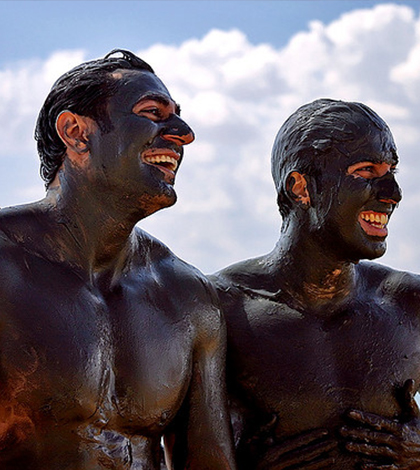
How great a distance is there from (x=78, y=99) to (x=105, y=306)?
88 centimetres

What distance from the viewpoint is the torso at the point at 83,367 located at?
396 cm

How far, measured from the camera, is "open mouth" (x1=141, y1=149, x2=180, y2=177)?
4.31 metres

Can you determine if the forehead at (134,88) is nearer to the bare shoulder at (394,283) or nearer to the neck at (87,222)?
the neck at (87,222)

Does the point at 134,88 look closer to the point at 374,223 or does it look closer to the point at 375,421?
the point at 374,223

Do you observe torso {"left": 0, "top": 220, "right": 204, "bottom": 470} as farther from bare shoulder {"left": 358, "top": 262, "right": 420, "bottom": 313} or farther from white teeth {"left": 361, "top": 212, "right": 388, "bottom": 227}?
bare shoulder {"left": 358, "top": 262, "right": 420, "bottom": 313}

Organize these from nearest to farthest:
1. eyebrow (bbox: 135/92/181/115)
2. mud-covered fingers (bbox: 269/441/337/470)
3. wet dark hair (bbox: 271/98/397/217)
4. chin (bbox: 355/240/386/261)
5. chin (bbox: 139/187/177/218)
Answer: chin (bbox: 139/187/177/218) < eyebrow (bbox: 135/92/181/115) < mud-covered fingers (bbox: 269/441/337/470) < chin (bbox: 355/240/386/261) < wet dark hair (bbox: 271/98/397/217)

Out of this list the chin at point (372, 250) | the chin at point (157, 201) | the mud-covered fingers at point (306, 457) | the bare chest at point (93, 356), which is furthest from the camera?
the chin at point (372, 250)

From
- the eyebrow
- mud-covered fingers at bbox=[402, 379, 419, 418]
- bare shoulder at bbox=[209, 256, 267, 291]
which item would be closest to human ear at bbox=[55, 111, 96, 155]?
the eyebrow

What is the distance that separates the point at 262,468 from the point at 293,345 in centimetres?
59

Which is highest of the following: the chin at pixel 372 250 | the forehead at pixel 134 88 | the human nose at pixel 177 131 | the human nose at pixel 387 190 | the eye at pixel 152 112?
the forehead at pixel 134 88

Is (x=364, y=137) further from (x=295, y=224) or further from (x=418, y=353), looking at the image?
(x=418, y=353)

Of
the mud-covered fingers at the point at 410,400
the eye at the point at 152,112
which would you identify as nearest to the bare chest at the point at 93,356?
the eye at the point at 152,112

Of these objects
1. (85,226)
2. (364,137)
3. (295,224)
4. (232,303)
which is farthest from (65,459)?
(364,137)

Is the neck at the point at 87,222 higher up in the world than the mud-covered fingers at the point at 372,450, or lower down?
higher up
